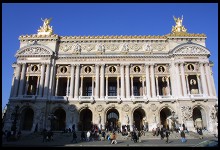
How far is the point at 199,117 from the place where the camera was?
40.1 m

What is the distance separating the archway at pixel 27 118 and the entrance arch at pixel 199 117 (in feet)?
91.1

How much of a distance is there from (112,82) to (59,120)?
1193 centimetres

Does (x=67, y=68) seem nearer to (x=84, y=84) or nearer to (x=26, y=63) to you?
(x=84, y=84)

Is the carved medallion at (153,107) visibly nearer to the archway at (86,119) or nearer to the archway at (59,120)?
the archway at (86,119)

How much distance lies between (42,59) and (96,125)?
15205mm

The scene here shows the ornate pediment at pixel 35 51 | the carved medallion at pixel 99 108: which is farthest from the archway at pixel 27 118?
the carved medallion at pixel 99 108

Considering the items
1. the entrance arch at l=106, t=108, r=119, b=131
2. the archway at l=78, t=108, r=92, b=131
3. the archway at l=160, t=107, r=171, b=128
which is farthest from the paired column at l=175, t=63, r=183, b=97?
the archway at l=78, t=108, r=92, b=131

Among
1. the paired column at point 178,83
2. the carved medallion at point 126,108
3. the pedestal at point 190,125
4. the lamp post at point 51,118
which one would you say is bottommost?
the pedestal at point 190,125

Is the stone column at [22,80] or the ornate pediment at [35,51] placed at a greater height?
the ornate pediment at [35,51]

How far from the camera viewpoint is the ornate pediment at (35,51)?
138 feet

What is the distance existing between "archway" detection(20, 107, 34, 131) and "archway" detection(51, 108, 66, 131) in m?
4.03

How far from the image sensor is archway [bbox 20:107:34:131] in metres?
39.6

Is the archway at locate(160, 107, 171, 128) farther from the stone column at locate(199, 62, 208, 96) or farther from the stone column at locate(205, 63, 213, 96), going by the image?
the stone column at locate(205, 63, 213, 96)

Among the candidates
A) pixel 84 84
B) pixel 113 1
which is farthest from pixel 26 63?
pixel 113 1
